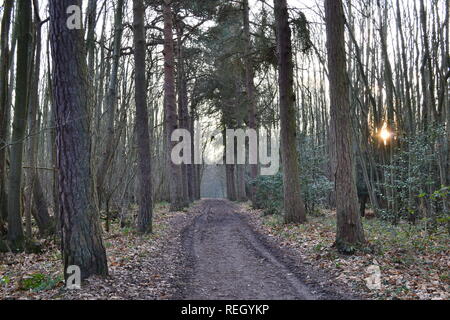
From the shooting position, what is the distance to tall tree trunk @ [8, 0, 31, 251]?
864 cm

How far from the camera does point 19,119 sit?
8617 millimetres

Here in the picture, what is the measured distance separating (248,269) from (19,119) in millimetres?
Answer: 6068

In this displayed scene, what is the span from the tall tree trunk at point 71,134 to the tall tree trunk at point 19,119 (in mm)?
3607

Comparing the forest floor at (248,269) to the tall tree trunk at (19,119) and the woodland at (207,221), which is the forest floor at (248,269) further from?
the tall tree trunk at (19,119)

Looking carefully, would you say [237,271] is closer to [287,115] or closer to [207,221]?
[287,115]

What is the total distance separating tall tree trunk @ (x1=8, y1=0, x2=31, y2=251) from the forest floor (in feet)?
2.66

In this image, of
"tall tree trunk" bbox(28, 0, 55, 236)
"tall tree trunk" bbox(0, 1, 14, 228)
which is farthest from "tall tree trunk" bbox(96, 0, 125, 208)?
"tall tree trunk" bbox(0, 1, 14, 228)

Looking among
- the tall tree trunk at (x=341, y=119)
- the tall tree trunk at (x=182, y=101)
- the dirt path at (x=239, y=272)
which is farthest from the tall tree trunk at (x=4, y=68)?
the tall tree trunk at (x=182, y=101)

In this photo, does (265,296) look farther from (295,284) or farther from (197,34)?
(197,34)

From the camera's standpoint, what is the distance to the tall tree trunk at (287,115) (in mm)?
12070

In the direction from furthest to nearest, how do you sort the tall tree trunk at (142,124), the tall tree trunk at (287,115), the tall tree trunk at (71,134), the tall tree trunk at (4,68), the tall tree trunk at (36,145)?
the tall tree trunk at (287,115), the tall tree trunk at (142,124), the tall tree trunk at (4,68), the tall tree trunk at (36,145), the tall tree trunk at (71,134)

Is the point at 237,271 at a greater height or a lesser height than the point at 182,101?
lesser

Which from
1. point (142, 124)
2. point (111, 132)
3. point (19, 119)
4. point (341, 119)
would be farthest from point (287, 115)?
point (19, 119)
